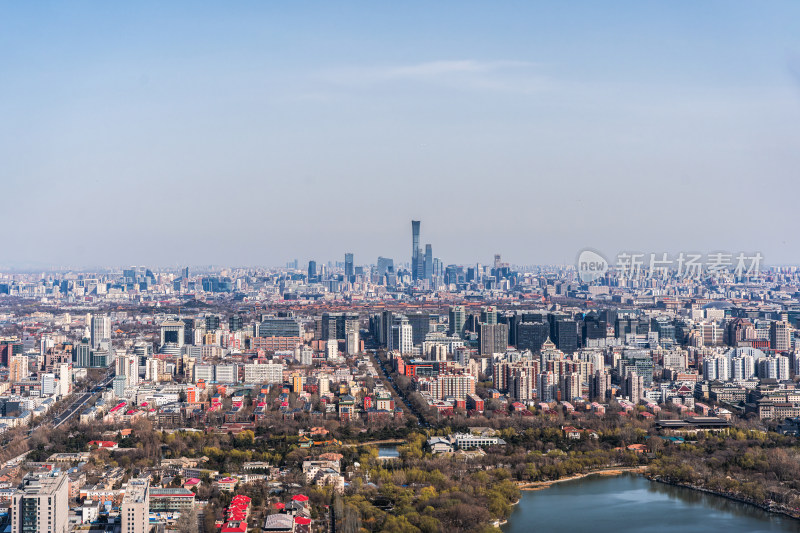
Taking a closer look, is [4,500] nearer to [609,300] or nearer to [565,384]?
[565,384]

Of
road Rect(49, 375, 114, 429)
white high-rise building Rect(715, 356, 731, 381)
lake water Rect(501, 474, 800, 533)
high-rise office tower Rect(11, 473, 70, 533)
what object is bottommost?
lake water Rect(501, 474, 800, 533)

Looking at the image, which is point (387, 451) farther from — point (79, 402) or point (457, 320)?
point (457, 320)

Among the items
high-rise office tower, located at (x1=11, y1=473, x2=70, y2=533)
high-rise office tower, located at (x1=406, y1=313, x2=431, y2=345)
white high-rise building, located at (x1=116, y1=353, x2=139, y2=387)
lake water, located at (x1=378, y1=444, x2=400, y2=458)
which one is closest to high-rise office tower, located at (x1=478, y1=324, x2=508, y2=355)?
high-rise office tower, located at (x1=406, y1=313, x2=431, y2=345)

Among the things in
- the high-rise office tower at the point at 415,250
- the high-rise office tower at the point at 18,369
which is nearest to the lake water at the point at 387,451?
the high-rise office tower at the point at 18,369

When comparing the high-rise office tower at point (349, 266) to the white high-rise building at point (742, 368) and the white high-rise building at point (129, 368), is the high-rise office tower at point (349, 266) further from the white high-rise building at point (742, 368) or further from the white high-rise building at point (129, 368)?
the white high-rise building at point (742, 368)

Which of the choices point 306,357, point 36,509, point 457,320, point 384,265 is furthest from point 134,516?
point 384,265

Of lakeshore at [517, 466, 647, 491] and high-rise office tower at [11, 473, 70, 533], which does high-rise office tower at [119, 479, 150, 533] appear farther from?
lakeshore at [517, 466, 647, 491]

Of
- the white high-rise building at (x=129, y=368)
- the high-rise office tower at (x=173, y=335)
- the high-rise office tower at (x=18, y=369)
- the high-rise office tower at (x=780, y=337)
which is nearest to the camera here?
the white high-rise building at (x=129, y=368)
